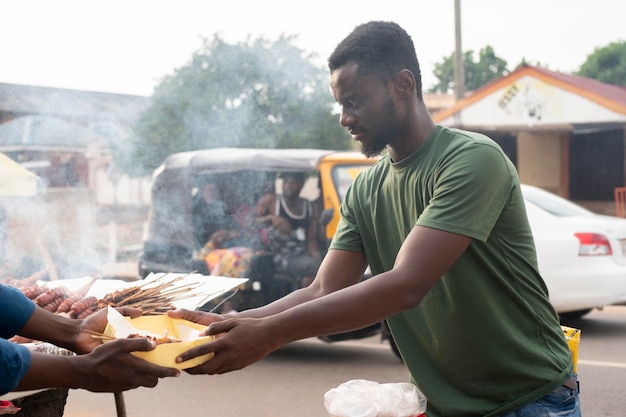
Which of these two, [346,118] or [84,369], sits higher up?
[346,118]

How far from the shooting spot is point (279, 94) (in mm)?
10727

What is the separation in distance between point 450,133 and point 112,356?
3.92ft

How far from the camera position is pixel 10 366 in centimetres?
197

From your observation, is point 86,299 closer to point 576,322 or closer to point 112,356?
point 112,356

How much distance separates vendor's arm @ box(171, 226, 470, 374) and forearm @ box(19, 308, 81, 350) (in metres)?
0.74

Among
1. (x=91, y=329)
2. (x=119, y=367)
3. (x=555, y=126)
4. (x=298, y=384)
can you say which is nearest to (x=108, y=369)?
(x=119, y=367)

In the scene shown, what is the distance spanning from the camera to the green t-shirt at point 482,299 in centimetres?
207

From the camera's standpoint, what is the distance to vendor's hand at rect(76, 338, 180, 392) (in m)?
2.13

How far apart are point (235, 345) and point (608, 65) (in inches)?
1623

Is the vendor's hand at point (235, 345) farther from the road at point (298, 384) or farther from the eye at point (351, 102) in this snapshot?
the road at point (298, 384)

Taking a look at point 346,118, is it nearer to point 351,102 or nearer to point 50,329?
point 351,102

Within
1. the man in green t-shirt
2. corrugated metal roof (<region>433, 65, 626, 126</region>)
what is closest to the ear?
the man in green t-shirt

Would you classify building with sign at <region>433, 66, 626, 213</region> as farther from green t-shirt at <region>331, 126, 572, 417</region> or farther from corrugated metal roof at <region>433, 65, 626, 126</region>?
green t-shirt at <region>331, 126, 572, 417</region>

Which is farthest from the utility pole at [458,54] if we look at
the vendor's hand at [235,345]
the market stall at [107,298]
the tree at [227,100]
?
the vendor's hand at [235,345]
